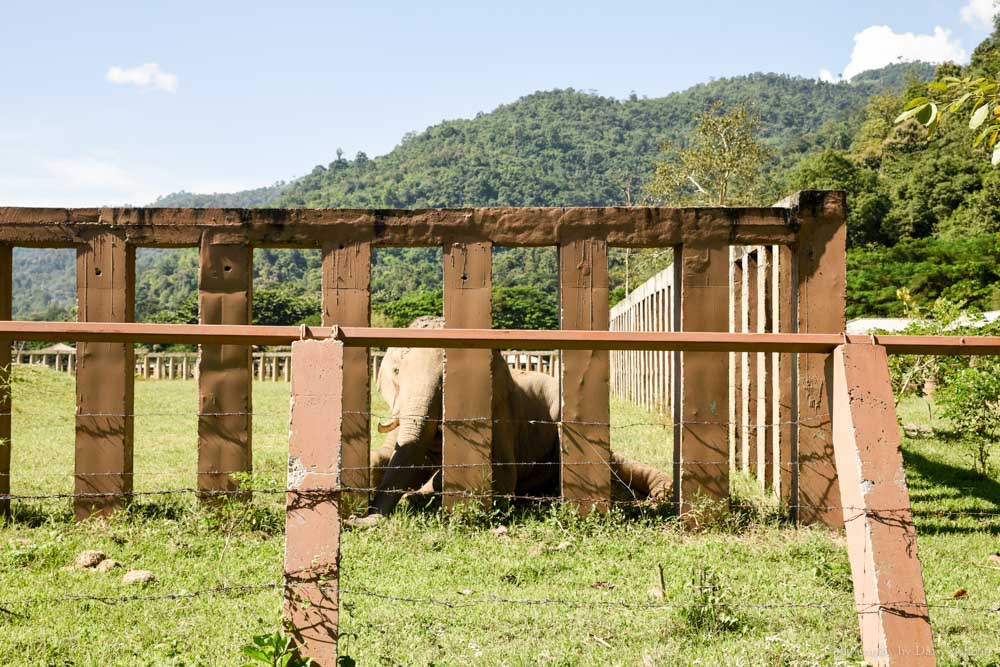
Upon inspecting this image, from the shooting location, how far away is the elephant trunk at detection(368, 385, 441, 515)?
22.9ft

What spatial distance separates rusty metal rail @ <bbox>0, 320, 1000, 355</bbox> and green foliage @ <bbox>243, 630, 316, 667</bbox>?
3.52ft

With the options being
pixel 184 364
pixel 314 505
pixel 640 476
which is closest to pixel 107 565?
pixel 314 505

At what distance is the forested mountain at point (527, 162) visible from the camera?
67938 mm

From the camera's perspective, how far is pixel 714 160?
3359 cm

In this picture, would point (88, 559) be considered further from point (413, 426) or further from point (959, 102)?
point (959, 102)

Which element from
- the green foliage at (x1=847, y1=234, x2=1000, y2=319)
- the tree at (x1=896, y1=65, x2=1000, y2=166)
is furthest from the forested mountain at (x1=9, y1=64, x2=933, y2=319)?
the tree at (x1=896, y1=65, x2=1000, y2=166)

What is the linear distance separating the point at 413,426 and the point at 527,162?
114503 mm

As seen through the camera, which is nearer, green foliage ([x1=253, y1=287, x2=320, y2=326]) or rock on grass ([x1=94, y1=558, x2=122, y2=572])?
rock on grass ([x1=94, y1=558, x2=122, y2=572])

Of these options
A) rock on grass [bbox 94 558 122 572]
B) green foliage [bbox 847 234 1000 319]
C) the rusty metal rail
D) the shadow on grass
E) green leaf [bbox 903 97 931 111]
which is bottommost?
the shadow on grass

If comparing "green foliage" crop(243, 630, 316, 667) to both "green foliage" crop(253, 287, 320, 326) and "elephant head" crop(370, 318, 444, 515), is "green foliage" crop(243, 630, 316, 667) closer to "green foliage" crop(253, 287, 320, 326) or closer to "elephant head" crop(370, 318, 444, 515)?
"elephant head" crop(370, 318, 444, 515)

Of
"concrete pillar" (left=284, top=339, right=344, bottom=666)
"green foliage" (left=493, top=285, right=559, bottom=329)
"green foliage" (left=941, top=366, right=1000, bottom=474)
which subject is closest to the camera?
"concrete pillar" (left=284, top=339, right=344, bottom=666)

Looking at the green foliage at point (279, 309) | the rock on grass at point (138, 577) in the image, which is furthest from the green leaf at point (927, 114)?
the green foliage at point (279, 309)

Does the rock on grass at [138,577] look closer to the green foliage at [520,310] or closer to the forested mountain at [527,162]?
the green foliage at [520,310]

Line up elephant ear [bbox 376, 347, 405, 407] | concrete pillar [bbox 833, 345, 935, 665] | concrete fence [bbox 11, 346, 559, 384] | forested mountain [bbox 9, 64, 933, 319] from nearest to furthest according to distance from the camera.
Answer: concrete pillar [bbox 833, 345, 935, 665] → elephant ear [bbox 376, 347, 405, 407] → concrete fence [bbox 11, 346, 559, 384] → forested mountain [bbox 9, 64, 933, 319]
